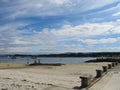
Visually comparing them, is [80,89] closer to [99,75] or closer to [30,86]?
[30,86]

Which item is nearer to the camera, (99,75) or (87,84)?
(87,84)

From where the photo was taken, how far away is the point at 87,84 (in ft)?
48.0

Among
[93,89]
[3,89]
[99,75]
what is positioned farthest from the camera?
[99,75]

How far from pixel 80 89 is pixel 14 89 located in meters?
3.31

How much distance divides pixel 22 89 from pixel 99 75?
820 centimetres

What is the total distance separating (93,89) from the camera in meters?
14.4

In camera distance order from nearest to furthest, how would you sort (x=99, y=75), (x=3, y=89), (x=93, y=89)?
(x=3, y=89) → (x=93, y=89) → (x=99, y=75)

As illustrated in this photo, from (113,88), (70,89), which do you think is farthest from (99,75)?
(70,89)

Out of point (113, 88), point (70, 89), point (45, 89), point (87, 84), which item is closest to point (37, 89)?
point (45, 89)

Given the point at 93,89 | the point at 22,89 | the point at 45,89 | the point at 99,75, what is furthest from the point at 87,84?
the point at 99,75

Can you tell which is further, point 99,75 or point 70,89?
point 99,75

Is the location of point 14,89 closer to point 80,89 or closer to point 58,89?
point 58,89

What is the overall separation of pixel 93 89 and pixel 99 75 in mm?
6085

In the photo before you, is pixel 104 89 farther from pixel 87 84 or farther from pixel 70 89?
pixel 70 89
